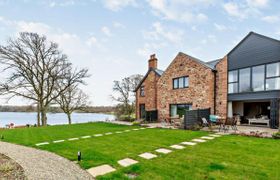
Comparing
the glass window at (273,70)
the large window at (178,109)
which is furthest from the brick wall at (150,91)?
the glass window at (273,70)

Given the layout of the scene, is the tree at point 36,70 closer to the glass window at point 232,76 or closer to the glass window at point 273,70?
the glass window at point 232,76

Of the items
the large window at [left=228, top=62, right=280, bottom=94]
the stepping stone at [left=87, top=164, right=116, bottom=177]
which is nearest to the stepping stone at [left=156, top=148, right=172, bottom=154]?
the stepping stone at [left=87, top=164, right=116, bottom=177]

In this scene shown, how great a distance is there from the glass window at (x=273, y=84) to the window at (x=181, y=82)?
544 centimetres

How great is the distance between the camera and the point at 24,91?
17.9 meters

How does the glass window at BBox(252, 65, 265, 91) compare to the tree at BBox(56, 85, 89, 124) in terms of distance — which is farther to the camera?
the tree at BBox(56, 85, 89, 124)

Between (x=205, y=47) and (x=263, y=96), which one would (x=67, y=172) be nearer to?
(x=263, y=96)

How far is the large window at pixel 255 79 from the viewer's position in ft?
33.9

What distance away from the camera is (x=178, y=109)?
49.2 ft

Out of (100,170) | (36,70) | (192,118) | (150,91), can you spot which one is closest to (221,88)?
(192,118)

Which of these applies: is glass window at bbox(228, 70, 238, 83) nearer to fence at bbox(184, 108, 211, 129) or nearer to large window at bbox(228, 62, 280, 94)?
large window at bbox(228, 62, 280, 94)

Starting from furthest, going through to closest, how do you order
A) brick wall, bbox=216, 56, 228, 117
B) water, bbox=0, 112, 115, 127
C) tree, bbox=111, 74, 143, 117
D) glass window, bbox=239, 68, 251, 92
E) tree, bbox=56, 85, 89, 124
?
water, bbox=0, 112, 115, 127, tree, bbox=111, 74, 143, 117, tree, bbox=56, 85, 89, 124, brick wall, bbox=216, 56, 228, 117, glass window, bbox=239, 68, 251, 92

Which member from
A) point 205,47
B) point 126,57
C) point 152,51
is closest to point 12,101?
point 126,57

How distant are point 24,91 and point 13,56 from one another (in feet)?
12.2

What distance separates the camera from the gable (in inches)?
408
